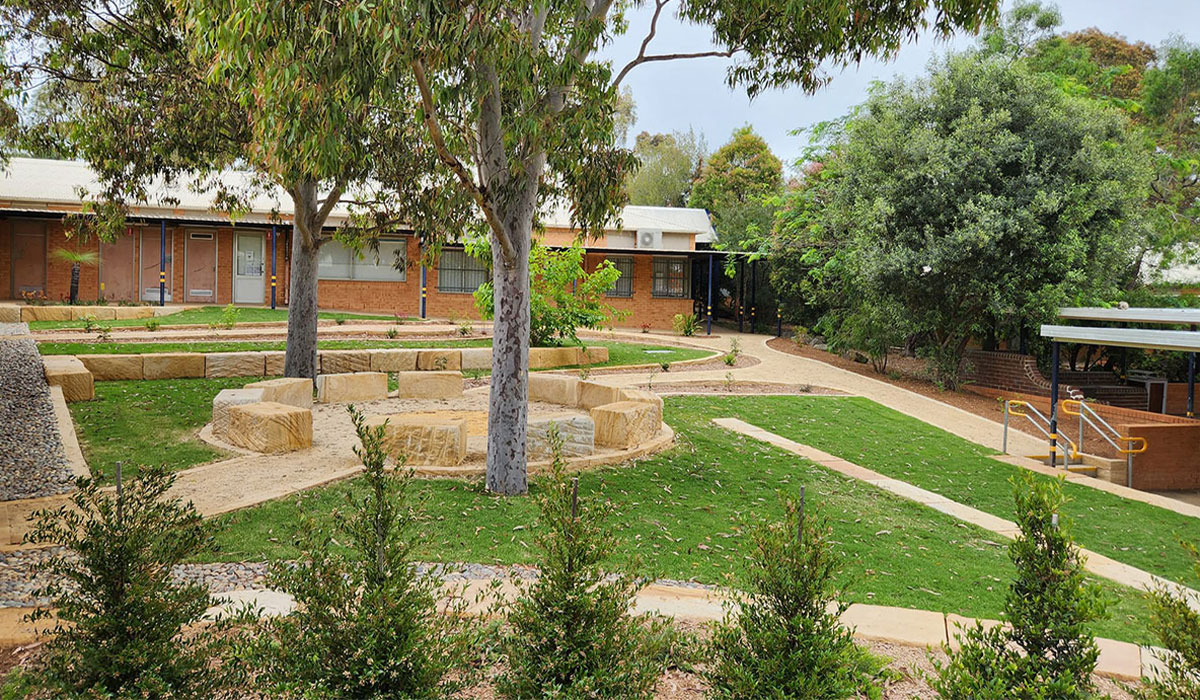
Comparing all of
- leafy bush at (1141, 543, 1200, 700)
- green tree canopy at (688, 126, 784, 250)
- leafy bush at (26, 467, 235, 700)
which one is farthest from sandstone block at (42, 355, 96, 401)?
green tree canopy at (688, 126, 784, 250)

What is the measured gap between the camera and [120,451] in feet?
26.5

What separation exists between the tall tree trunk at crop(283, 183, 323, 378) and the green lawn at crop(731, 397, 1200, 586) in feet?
21.8

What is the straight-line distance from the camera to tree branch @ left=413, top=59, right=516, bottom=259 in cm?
588

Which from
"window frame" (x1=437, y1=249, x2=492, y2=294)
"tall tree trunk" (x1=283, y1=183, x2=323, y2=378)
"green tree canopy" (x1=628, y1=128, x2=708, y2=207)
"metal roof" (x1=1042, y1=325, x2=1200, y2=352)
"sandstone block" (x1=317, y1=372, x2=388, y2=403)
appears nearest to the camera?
"metal roof" (x1=1042, y1=325, x2=1200, y2=352)

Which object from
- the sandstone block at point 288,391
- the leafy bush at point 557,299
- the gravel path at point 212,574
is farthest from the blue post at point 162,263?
the gravel path at point 212,574

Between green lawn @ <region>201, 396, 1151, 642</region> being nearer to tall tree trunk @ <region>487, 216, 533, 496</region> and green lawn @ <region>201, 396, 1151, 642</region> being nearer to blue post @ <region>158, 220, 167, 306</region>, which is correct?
tall tree trunk @ <region>487, 216, 533, 496</region>

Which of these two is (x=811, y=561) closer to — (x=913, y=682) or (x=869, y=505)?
(x=913, y=682)

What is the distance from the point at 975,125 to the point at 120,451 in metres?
17.3

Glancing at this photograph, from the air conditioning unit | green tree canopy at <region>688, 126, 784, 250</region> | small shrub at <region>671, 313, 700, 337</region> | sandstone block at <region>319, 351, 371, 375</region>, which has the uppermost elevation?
green tree canopy at <region>688, 126, 784, 250</region>

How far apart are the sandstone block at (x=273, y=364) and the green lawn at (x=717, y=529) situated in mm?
6592

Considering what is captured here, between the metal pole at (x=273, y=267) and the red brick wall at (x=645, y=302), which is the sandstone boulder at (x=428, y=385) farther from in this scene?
the red brick wall at (x=645, y=302)

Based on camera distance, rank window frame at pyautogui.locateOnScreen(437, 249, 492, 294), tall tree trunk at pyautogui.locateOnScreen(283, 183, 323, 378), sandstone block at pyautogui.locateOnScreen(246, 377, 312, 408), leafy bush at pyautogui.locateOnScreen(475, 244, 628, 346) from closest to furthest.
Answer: sandstone block at pyautogui.locateOnScreen(246, 377, 312, 408), tall tree trunk at pyautogui.locateOnScreen(283, 183, 323, 378), leafy bush at pyautogui.locateOnScreen(475, 244, 628, 346), window frame at pyautogui.locateOnScreen(437, 249, 492, 294)

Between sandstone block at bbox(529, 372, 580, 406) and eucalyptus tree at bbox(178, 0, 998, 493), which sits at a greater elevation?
eucalyptus tree at bbox(178, 0, 998, 493)

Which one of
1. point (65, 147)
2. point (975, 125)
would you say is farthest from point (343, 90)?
point (975, 125)
